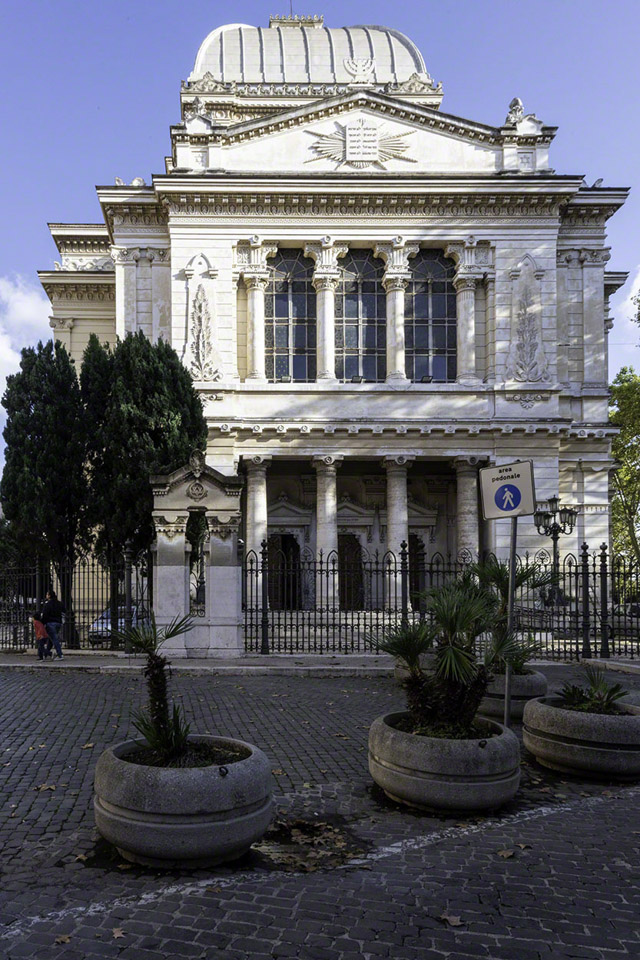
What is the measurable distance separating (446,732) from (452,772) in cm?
42

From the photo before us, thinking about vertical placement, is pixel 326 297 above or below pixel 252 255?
below

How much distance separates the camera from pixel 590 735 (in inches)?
271

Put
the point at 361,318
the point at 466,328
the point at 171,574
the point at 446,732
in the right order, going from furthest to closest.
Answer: the point at 361,318 < the point at 466,328 < the point at 171,574 < the point at 446,732

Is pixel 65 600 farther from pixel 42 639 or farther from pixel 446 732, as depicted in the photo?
pixel 446 732

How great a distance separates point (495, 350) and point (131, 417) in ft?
51.7

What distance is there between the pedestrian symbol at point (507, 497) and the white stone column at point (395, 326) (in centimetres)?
2185

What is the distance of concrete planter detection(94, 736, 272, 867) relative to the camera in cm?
480

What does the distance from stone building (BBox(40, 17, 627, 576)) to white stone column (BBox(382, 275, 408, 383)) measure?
0.26ft

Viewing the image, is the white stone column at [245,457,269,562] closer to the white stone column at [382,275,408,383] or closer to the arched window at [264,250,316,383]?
the arched window at [264,250,316,383]

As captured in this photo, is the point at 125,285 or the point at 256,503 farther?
the point at 125,285

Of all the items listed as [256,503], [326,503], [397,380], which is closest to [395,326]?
[397,380]

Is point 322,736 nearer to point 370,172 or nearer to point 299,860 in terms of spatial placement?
point 299,860

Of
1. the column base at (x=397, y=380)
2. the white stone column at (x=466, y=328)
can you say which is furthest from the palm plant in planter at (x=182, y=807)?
A: the white stone column at (x=466, y=328)

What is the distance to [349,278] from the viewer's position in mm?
30359
